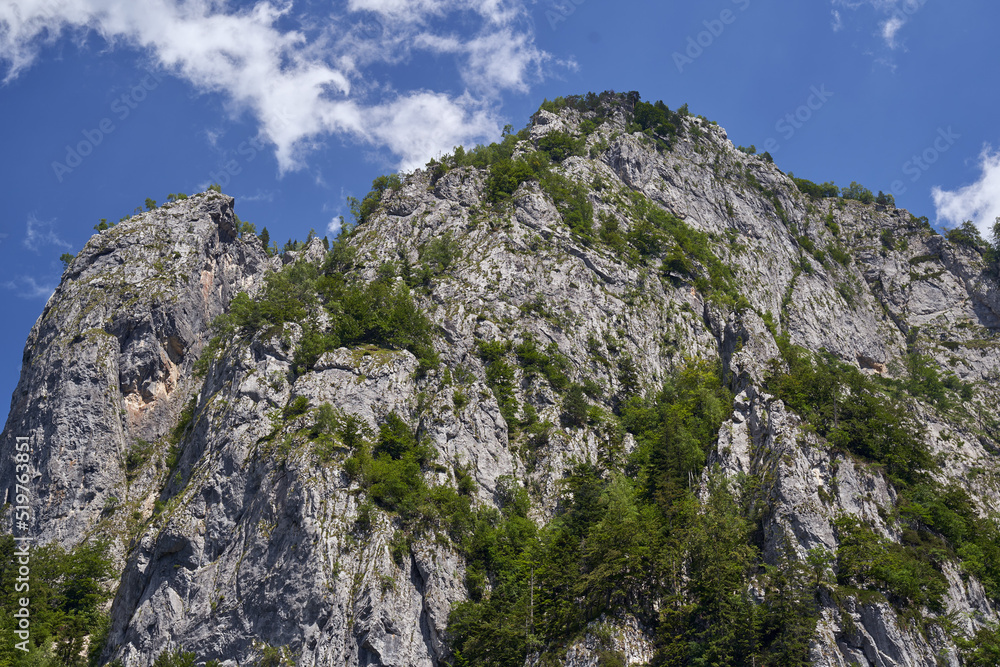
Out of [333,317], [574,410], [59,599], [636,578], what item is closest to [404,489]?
[636,578]

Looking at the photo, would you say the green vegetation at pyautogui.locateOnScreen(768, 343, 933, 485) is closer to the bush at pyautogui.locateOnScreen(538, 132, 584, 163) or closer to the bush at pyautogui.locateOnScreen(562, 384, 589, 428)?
the bush at pyautogui.locateOnScreen(562, 384, 589, 428)

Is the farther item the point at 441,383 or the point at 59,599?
the point at 441,383

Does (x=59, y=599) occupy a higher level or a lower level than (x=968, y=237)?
lower

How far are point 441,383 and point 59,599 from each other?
3674 cm

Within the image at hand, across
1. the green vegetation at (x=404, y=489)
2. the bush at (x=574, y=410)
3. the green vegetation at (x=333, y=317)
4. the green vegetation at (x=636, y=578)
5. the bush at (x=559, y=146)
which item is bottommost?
the green vegetation at (x=636, y=578)

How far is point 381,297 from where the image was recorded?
71.5 m

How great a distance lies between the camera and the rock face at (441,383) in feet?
156

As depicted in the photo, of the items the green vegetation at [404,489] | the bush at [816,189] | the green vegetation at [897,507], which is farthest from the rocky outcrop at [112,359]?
the bush at [816,189]

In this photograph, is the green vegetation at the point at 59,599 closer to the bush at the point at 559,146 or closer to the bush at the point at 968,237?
the bush at the point at 559,146

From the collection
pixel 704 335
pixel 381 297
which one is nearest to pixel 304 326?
pixel 381 297

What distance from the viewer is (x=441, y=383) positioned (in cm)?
6506

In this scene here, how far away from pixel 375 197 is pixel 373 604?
6940 cm

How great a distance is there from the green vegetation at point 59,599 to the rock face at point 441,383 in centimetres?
300

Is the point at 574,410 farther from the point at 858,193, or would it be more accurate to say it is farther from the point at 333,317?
the point at 858,193
